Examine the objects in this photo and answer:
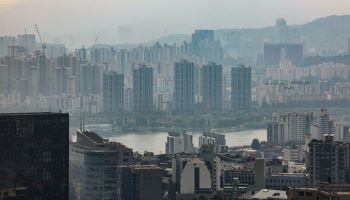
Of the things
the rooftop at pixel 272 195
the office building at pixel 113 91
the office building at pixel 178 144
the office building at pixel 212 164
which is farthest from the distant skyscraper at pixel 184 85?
the rooftop at pixel 272 195

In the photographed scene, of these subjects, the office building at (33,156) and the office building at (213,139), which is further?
the office building at (213,139)

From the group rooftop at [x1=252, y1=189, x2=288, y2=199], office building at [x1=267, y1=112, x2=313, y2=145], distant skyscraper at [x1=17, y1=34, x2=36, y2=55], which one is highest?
distant skyscraper at [x1=17, y1=34, x2=36, y2=55]

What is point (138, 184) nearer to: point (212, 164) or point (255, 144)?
point (212, 164)

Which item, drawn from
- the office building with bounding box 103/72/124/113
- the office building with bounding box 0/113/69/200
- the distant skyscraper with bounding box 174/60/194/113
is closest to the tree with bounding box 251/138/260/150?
the office building with bounding box 103/72/124/113

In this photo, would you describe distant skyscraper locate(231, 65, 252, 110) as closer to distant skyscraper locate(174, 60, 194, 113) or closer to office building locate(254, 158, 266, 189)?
distant skyscraper locate(174, 60, 194, 113)

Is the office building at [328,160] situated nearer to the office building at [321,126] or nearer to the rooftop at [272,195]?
the rooftop at [272,195]

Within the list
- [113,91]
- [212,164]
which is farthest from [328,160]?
[113,91]

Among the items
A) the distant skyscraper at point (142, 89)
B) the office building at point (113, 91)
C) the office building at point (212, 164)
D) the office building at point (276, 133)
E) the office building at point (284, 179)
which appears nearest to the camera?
the office building at point (284, 179)
